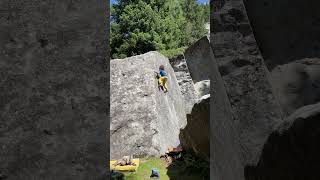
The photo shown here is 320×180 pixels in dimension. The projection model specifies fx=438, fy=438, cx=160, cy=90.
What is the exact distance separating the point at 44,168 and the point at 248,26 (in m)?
1.81

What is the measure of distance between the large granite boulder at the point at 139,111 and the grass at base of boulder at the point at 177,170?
0.87m

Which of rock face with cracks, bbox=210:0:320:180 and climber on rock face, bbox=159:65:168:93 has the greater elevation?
climber on rock face, bbox=159:65:168:93

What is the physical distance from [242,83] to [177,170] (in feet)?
18.3

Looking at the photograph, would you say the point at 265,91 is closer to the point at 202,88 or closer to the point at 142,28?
the point at 202,88

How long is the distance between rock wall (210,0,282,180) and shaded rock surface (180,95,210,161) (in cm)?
504

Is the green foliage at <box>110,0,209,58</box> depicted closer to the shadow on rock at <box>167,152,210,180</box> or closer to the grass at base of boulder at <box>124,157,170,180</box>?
the grass at base of boulder at <box>124,157,170,180</box>

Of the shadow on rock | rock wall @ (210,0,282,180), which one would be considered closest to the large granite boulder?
the shadow on rock

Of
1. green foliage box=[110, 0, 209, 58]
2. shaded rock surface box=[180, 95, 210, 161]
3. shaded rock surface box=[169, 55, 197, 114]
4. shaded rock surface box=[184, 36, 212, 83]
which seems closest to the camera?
shaded rock surface box=[180, 95, 210, 161]

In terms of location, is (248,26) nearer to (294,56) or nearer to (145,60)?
(294,56)

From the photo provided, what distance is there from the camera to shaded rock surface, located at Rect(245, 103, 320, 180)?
2135 mm

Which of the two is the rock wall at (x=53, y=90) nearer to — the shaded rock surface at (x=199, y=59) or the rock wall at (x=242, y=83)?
the rock wall at (x=242, y=83)

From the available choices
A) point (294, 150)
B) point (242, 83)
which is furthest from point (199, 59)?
point (294, 150)

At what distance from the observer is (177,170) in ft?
27.4

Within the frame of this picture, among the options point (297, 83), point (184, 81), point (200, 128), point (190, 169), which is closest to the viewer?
point (297, 83)
